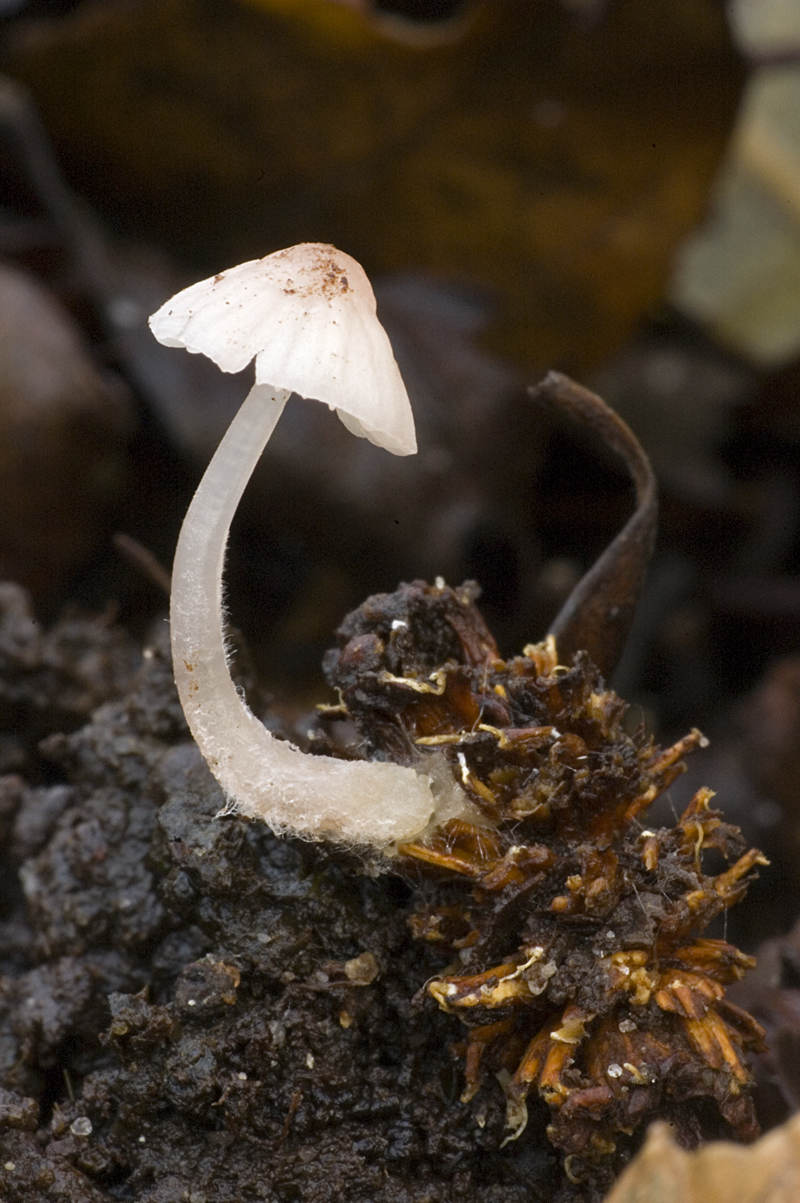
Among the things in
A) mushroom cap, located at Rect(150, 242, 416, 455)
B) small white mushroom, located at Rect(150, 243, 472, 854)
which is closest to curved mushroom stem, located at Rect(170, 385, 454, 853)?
small white mushroom, located at Rect(150, 243, 472, 854)

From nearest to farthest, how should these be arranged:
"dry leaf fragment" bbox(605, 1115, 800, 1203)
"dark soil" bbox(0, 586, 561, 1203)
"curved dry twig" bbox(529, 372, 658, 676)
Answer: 1. "dry leaf fragment" bbox(605, 1115, 800, 1203)
2. "dark soil" bbox(0, 586, 561, 1203)
3. "curved dry twig" bbox(529, 372, 658, 676)

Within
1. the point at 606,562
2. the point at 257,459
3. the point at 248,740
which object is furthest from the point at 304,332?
the point at 606,562

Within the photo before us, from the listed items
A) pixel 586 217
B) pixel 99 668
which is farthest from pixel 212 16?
pixel 99 668

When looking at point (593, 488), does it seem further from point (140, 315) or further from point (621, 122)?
point (140, 315)

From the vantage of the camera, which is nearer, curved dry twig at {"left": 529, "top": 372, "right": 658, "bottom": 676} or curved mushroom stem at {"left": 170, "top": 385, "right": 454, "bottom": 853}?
curved mushroom stem at {"left": 170, "top": 385, "right": 454, "bottom": 853}

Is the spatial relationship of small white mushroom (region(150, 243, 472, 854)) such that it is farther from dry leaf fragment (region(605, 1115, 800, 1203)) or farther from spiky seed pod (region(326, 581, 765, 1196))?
dry leaf fragment (region(605, 1115, 800, 1203))

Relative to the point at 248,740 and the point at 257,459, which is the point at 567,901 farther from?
the point at 257,459
